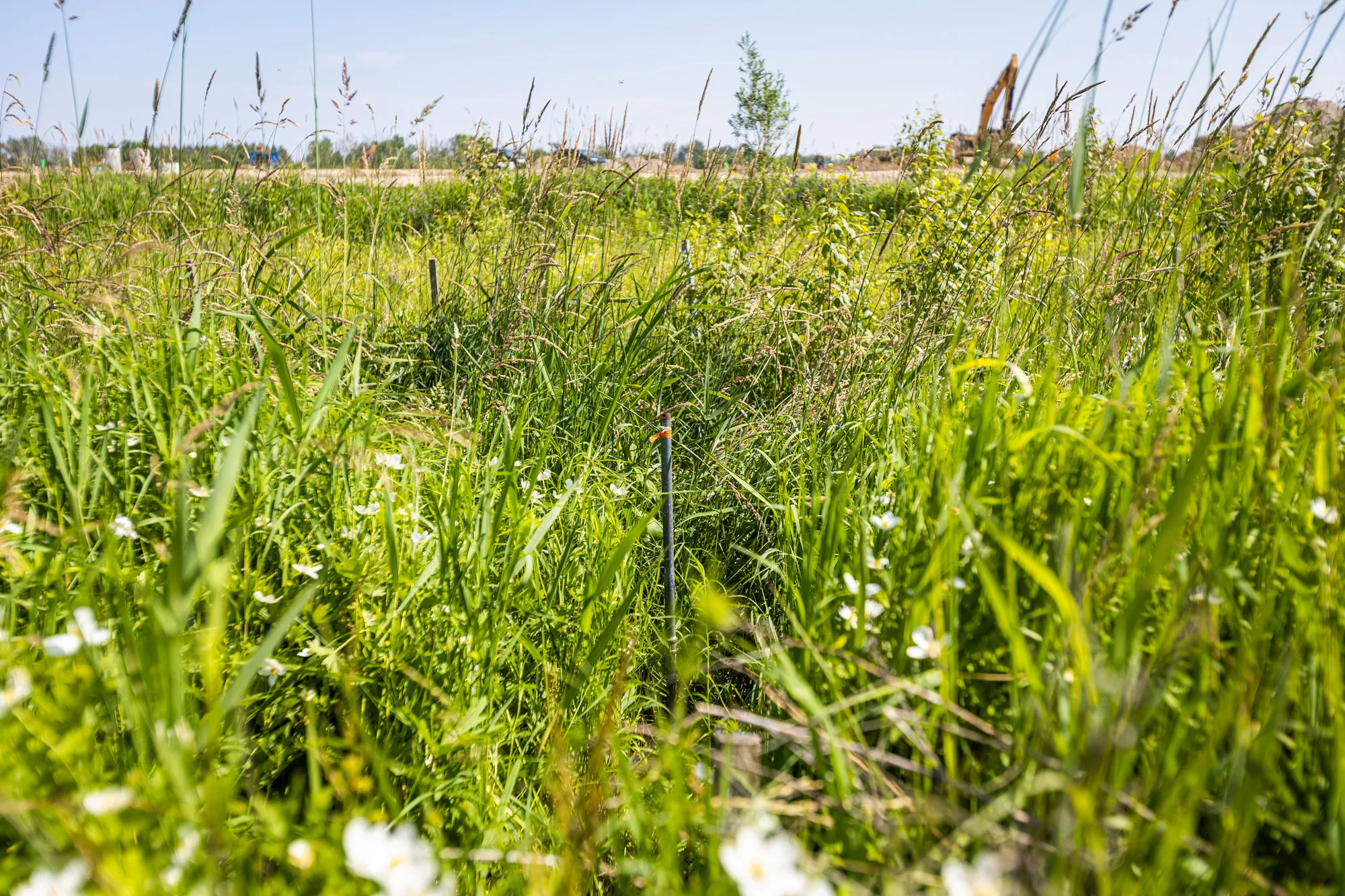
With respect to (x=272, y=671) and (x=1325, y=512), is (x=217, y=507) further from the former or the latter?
(x=1325, y=512)

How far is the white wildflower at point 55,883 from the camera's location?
638mm

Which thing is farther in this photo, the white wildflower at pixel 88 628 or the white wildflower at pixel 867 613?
the white wildflower at pixel 867 613

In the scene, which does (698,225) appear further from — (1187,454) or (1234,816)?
(1234,816)

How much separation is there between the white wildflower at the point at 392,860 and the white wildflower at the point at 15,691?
1.28 feet

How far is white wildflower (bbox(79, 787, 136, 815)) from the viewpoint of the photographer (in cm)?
70

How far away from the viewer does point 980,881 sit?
0.65 m

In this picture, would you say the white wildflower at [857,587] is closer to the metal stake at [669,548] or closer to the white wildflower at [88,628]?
the metal stake at [669,548]

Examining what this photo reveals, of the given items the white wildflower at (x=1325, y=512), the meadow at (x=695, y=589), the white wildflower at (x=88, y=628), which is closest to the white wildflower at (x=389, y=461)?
the meadow at (x=695, y=589)

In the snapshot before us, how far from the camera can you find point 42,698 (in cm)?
85

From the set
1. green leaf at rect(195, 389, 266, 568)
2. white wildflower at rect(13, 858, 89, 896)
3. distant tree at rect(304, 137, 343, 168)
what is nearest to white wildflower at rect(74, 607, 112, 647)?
green leaf at rect(195, 389, 266, 568)

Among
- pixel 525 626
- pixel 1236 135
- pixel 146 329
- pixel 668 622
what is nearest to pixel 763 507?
pixel 668 622

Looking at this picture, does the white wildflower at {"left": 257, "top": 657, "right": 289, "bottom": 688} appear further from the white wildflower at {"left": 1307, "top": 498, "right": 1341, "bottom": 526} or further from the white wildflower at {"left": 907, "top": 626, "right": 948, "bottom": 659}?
the white wildflower at {"left": 1307, "top": 498, "right": 1341, "bottom": 526}

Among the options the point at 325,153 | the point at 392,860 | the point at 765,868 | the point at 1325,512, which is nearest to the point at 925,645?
the point at 765,868

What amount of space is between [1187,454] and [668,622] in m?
1.06
